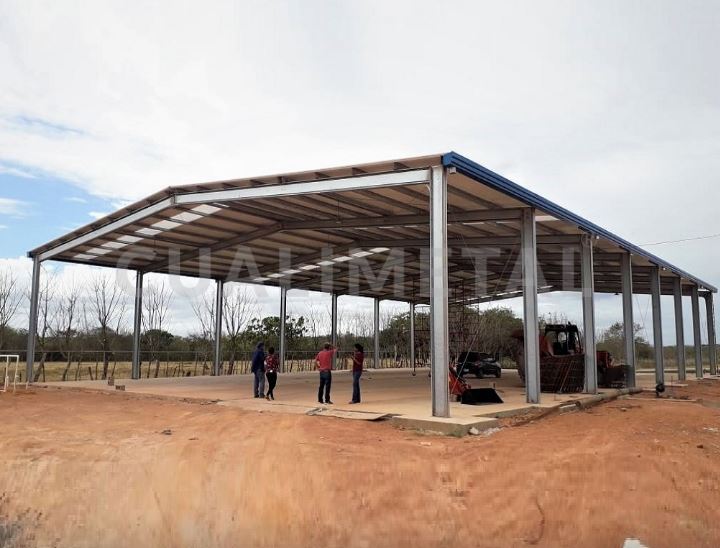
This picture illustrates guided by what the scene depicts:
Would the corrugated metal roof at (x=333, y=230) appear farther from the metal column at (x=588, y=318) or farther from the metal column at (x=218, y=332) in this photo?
the metal column at (x=218, y=332)

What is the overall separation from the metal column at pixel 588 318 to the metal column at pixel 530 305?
346 cm

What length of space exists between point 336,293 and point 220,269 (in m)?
8.63

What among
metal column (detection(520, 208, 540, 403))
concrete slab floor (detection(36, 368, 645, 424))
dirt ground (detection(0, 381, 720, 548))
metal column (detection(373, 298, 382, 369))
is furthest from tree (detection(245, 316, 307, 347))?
dirt ground (detection(0, 381, 720, 548))

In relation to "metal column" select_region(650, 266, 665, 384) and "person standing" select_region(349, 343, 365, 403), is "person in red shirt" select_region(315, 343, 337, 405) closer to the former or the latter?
"person standing" select_region(349, 343, 365, 403)

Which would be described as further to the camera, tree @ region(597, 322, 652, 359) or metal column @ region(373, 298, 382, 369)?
tree @ region(597, 322, 652, 359)

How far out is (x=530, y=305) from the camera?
13594mm

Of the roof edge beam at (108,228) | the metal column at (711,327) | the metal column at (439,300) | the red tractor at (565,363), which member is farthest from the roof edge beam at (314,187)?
the metal column at (711,327)

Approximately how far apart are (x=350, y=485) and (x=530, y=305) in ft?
26.9

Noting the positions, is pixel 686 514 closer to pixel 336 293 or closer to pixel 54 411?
pixel 54 411

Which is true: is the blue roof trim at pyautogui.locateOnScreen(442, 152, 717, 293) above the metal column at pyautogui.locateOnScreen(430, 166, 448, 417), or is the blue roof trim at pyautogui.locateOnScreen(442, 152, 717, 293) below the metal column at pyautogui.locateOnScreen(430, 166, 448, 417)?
above

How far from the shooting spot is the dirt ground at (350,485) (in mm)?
5234

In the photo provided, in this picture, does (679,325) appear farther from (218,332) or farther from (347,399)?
(218,332)

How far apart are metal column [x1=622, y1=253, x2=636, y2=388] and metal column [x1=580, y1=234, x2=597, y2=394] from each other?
9.20 feet

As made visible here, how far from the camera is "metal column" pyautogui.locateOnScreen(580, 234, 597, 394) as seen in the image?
54.0 feet
